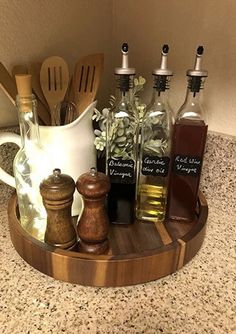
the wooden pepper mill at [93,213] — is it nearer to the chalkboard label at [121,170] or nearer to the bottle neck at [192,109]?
the chalkboard label at [121,170]

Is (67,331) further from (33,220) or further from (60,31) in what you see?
(60,31)

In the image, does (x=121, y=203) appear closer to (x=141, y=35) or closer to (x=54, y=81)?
(x=54, y=81)

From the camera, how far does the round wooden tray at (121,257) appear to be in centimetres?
52

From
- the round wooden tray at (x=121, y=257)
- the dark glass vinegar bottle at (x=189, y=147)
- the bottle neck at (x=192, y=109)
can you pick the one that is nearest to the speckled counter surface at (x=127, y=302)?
the round wooden tray at (x=121, y=257)

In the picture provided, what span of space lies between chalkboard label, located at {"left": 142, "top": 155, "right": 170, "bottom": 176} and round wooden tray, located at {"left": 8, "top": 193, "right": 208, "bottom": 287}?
0.11 meters

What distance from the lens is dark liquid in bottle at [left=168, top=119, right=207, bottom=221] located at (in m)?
0.61

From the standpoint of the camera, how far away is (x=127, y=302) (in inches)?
20.2

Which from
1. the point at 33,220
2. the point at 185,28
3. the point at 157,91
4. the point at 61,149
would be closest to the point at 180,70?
the point at 185,28

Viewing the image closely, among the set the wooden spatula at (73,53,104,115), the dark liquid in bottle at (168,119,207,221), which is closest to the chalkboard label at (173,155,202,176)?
the dark liquid in bottle at (168,119,207,221)

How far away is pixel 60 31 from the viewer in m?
0.75

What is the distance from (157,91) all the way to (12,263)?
1.32 feet

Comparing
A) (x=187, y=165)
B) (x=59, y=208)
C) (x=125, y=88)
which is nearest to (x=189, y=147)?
(x=187, y=165)

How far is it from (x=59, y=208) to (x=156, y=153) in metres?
0.22

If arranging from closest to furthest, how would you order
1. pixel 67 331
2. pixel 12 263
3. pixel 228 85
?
pixel 67 331 < pixel 12 263 < pixel 228 85
